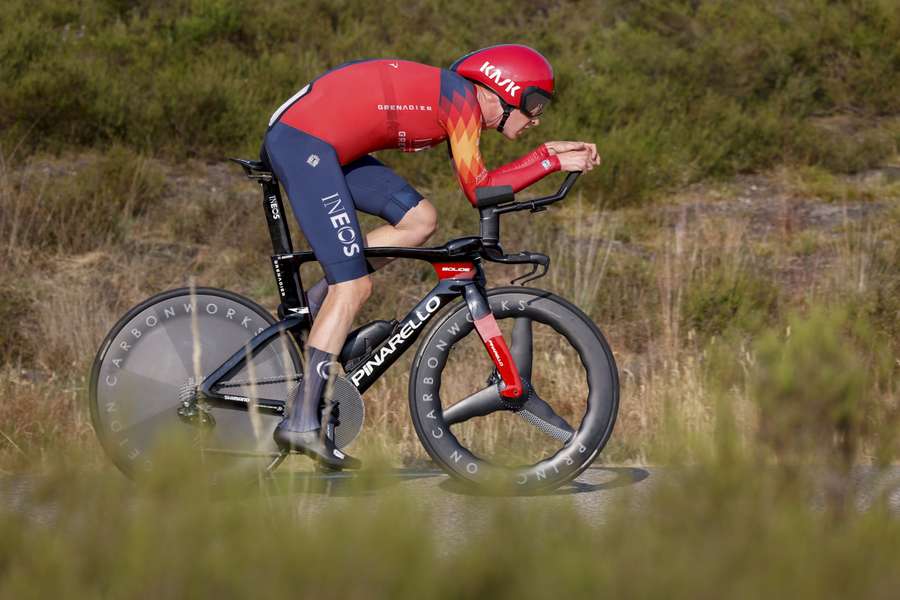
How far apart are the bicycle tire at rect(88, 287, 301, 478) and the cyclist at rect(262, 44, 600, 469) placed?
275 millimetres

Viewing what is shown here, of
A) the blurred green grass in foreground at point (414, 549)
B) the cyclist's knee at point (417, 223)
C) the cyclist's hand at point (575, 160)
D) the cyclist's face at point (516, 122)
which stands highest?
the cyclist's face at point (516, 122)

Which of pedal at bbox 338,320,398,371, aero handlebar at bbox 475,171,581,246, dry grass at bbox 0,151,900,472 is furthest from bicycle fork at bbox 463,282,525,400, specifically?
dry grass at bbox 0,151,900,472

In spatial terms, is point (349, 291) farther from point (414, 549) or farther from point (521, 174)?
point (414, 549)

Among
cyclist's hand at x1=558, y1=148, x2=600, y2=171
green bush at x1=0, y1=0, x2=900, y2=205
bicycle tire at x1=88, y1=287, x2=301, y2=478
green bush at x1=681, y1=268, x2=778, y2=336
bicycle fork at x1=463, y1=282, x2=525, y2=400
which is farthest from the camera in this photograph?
green bush at x1=0, y1=0, x2=900, y2=205

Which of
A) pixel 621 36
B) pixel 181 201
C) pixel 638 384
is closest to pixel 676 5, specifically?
pixel 621 36

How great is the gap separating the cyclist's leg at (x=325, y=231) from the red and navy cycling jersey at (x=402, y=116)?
Answer: 4.0 inches

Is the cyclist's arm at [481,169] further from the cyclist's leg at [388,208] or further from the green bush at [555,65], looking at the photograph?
the green bush at [555,65]

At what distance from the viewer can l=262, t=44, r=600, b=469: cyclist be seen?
5352 mm

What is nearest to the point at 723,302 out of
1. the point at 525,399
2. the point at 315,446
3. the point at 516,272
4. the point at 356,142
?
the point at 516,272

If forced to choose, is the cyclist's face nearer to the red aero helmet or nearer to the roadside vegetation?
the red aero helmet

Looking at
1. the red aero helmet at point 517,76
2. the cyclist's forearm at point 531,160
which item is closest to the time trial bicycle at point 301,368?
the cyclist's forearm at point 531,160

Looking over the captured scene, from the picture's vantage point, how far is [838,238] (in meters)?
12.7

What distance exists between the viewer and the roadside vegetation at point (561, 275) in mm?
3379

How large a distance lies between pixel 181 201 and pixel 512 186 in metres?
8.81
